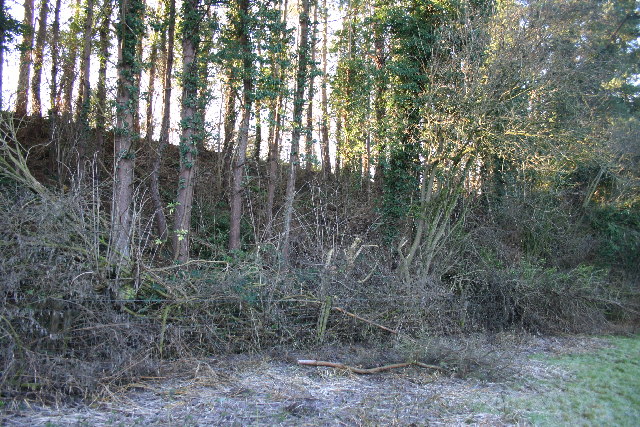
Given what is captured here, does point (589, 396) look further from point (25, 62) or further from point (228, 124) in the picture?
point (25, 62)

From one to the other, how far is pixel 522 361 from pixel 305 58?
10851mm

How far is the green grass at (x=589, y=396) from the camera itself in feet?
18.8

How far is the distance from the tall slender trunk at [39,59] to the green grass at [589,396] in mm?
16889

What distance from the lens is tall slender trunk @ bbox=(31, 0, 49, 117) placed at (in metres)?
17.8

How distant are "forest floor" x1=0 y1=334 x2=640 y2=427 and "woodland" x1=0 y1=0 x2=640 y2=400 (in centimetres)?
38

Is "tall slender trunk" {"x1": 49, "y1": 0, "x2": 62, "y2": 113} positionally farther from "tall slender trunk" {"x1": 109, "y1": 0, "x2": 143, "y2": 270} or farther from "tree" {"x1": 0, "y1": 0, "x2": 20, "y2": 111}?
"tall slender trunk" {"x1": 109, "y1": 0, "x2": 143, "y2": 270}

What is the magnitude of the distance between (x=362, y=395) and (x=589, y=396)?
294cm

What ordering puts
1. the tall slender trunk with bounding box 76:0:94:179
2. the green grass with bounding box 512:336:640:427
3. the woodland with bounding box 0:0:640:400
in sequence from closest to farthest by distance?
the green grass with bounding box 512:336:640:427 → the woodland with bounding box 0:0:640:400 → the tall slender trunk with bounding box 76:0:94:179

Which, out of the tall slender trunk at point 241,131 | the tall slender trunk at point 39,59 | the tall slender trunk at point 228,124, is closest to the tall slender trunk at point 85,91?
the tall slender trunk at point 39,59

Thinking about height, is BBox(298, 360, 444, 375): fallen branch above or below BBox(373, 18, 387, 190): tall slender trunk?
below

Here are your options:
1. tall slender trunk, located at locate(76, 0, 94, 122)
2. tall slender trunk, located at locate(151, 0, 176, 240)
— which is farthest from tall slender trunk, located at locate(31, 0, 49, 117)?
tall slender trunk, located at locate(151, 0, 176, 240)

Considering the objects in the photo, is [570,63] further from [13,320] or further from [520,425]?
[13,320]

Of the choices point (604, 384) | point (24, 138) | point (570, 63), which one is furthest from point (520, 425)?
point (24, 138)

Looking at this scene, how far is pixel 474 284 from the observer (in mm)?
12094
